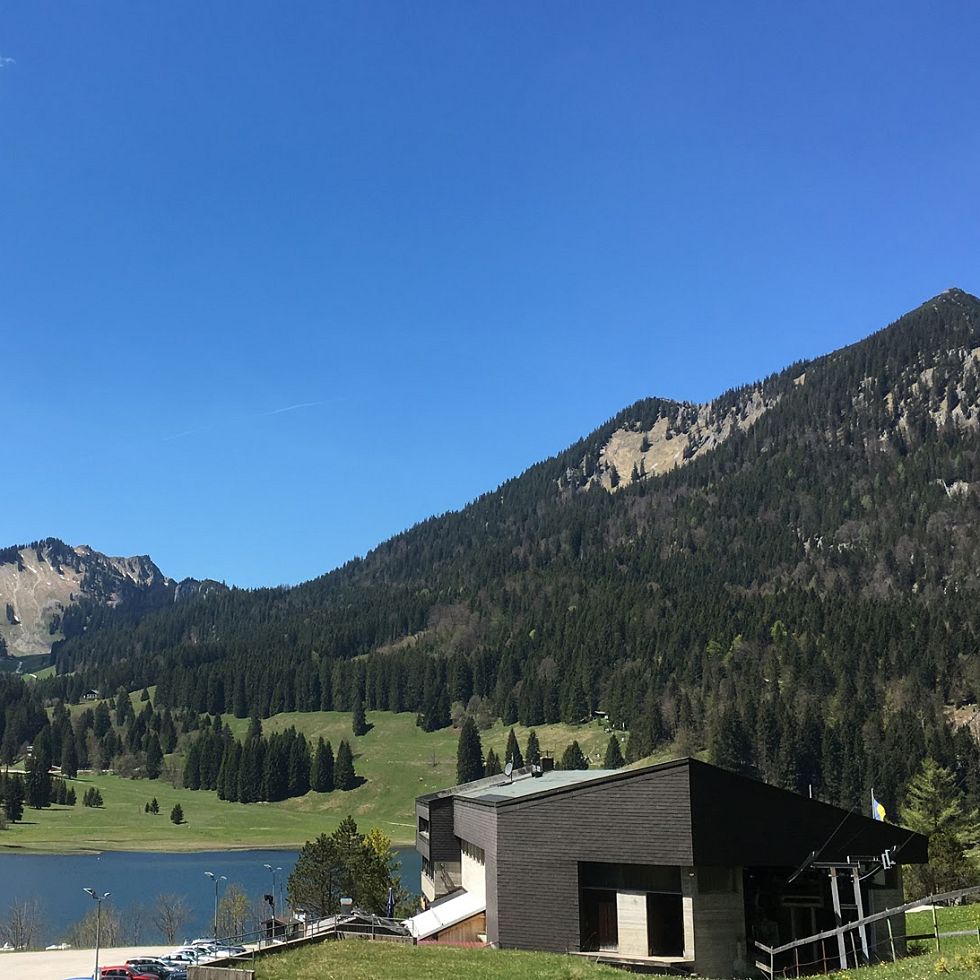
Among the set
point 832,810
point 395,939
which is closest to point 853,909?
point 832,810

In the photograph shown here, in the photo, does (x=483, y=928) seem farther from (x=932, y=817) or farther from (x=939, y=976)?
(x=932, y=817)

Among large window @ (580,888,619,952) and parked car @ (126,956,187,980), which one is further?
parked car @ (126,956,187,980)

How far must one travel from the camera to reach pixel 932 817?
435 feet

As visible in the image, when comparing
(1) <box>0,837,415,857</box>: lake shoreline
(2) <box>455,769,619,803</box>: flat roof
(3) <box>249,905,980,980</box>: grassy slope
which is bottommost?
(1) <box>0,837,415,857</box>: lake shoreline

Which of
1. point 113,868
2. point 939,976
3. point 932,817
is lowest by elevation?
point 113,868

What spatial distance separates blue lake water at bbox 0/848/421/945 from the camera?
4818 inches

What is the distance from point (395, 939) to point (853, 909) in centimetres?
2429

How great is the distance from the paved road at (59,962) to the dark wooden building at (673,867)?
98.4 ft

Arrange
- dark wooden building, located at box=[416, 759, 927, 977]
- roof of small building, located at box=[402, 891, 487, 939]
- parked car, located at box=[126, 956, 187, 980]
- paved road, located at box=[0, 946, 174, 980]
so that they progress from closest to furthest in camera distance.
→ dark wooden building, located at box=[416, 759, 927, 977] < roof of small building, located at box=[402, 891, 487, 939] < parked car, located at box=[126, 956, 187, 980] < paved road, located at box=[0, 946, 174, 980]

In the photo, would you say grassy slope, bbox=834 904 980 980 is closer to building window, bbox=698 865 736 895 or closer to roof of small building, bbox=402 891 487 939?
building window, bbox=698 865 736 895

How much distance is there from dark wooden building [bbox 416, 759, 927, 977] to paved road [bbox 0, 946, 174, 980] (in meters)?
30.0

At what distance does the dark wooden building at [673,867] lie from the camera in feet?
168

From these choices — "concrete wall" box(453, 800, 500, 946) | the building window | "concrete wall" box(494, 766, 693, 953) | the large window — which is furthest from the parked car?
the building window

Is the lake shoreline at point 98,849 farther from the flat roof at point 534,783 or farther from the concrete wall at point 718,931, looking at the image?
the concrete wall at point 718,931
